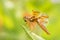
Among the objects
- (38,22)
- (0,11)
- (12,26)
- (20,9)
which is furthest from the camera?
(20,9)

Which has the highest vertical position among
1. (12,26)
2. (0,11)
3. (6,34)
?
(0,11)

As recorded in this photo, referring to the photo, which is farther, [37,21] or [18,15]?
[18,15]

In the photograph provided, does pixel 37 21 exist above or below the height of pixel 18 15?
below

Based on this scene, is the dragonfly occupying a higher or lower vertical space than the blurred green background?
lower

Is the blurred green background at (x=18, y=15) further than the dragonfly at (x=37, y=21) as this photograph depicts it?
Yes

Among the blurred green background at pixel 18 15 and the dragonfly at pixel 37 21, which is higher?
the blurred green background at pixel 18 15

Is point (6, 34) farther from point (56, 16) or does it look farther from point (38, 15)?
point (38, 15)

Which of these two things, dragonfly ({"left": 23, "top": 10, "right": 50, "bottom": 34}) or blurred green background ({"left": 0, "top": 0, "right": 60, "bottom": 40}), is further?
blurred green background ({"left": 0, "top": 0, "right": 60, "bottom": 40})

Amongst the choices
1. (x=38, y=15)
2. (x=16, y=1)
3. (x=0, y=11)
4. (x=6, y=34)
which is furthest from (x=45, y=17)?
(x=16, y=1)
